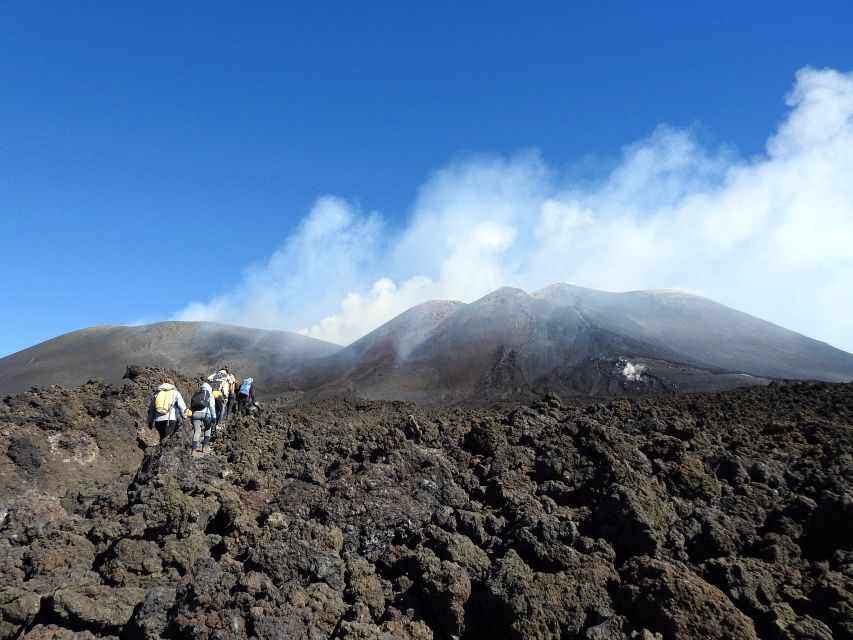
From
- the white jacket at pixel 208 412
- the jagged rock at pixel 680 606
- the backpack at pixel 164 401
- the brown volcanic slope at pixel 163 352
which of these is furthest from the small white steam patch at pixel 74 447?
the brown volcanic slope at pixel 163 352

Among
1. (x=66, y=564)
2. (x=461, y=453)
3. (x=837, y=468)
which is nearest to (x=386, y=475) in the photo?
(x=461, y=453)

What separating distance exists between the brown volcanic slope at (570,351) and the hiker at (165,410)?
34015mm

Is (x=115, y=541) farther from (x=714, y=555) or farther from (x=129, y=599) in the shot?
(x=714, y=555)

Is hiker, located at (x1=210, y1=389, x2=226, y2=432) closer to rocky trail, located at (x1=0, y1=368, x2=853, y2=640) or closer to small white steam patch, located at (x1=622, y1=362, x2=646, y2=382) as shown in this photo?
rocky trail, located at (x1=0, y1=368, x2=853, y2=640)

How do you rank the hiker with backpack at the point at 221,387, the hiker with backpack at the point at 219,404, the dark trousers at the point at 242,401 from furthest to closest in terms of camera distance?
the dark trousers at the point at 242,401
the hiker with backpack at the point at 221,387
the hiker with backpack at the point at 219,404

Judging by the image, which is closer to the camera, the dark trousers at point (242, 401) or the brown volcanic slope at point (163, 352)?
the dark trousers at point (242, 401)

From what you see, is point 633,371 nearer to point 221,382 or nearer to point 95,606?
point 221,382

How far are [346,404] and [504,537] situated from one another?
18126mm

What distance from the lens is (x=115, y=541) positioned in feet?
15.0

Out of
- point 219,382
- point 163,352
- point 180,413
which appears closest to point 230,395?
point 219,382

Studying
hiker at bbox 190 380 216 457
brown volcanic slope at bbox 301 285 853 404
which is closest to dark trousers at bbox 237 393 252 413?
hiker at bbox 190 380 216 457

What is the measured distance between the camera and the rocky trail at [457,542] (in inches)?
134

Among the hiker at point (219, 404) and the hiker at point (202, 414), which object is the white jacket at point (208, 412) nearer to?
the hiker at point (202, 414)

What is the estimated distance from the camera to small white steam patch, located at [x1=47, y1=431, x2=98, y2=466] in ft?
28.4
